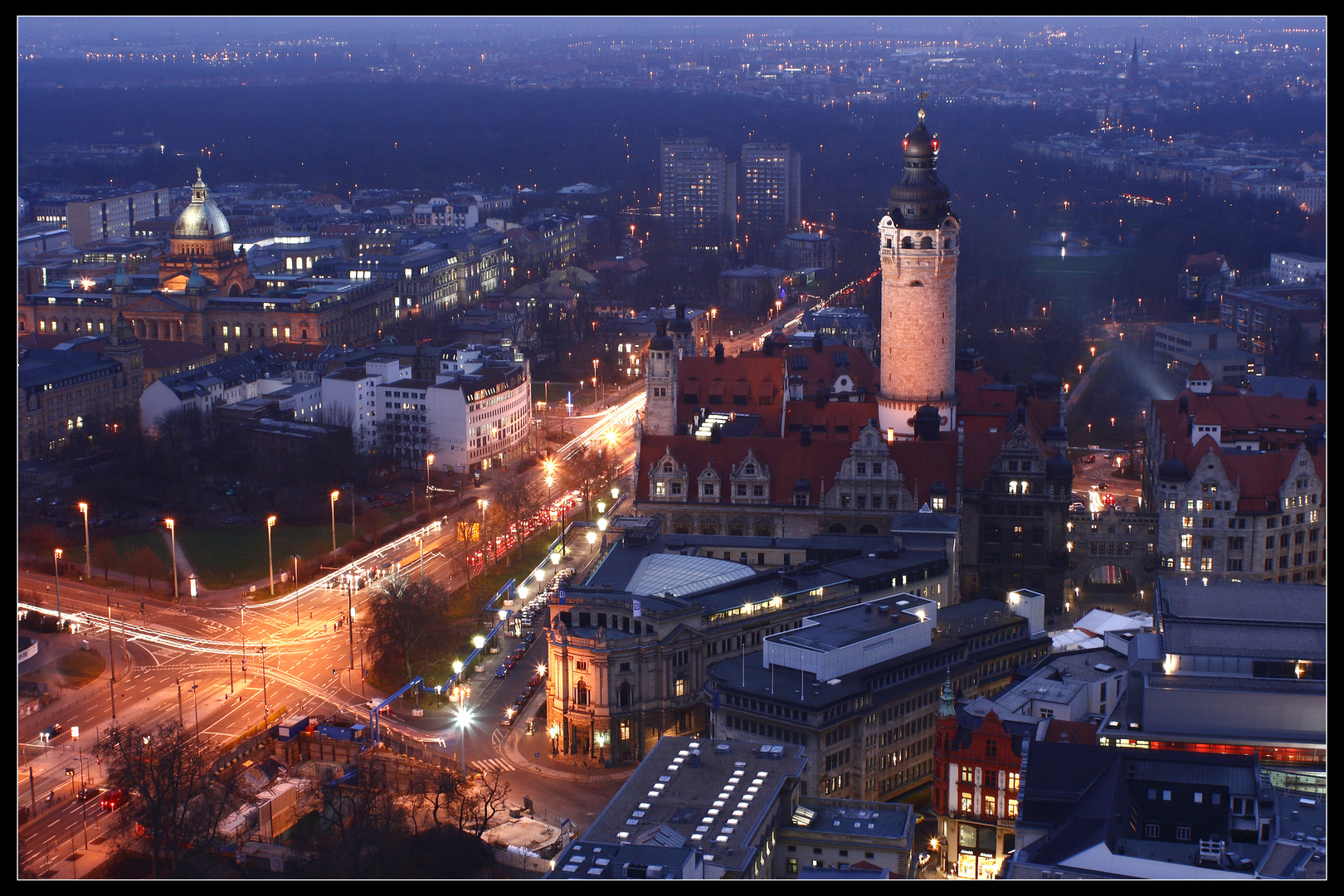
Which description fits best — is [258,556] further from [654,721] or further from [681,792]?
[681,792]

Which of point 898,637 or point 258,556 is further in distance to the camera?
point 258,556

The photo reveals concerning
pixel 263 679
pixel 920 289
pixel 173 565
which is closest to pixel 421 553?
pixel 173 565

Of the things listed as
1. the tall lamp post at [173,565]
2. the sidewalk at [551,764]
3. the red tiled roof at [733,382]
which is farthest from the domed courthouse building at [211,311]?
the sidewalk at [551,764]

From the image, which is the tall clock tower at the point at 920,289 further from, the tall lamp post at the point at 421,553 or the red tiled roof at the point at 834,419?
the tall lamp post at the point at 421,553

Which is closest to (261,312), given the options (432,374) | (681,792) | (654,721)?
(432,374)

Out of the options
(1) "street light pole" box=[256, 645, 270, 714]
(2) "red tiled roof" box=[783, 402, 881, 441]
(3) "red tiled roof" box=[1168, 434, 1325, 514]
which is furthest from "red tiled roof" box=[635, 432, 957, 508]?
(1) "street light pole" box=[256, 645, 270, 714]

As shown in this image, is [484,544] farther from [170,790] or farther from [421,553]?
[170,790]
